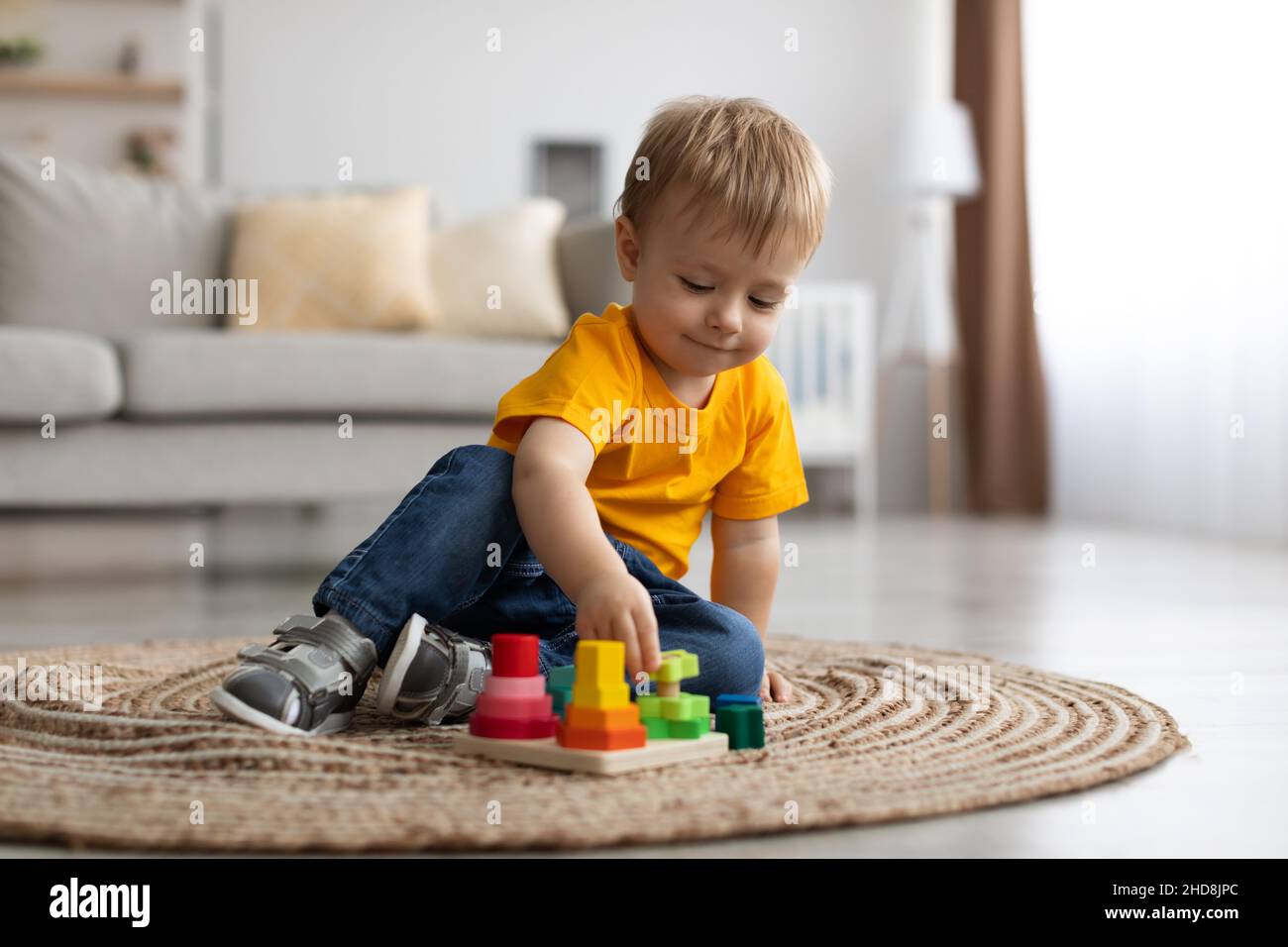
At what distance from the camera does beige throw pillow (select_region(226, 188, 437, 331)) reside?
243 centimetres

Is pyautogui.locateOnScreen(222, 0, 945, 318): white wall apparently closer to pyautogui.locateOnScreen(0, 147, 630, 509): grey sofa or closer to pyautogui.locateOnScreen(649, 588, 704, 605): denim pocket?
pyautogui.locateOnScreen(0, 147, 630, 509): grey sofa

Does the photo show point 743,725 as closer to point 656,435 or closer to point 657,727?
point 657,727

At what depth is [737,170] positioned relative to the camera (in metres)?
0.90

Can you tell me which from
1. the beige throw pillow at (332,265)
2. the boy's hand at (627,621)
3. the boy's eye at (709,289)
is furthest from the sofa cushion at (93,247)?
the boy's hand at (627,621)

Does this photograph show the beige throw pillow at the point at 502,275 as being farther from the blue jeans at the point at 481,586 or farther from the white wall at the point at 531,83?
the blue jeans at the point at 481,586

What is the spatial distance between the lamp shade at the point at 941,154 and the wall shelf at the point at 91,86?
2.03 meters

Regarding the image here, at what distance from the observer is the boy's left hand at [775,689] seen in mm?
1024

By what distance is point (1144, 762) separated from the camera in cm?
81

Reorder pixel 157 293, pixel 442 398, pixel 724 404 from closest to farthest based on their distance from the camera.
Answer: pixel 724 404 < pixel 442 398 < pixel 157 293

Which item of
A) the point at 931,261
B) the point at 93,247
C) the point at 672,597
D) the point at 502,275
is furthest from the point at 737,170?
the point at 931,261
